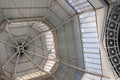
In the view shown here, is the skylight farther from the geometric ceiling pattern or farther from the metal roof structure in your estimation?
the geometric ceiling pattern

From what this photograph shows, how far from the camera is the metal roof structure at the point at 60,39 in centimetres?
2838

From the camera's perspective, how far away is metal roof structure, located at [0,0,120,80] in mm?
28375

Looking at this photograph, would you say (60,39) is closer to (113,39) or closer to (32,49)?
(32,49)

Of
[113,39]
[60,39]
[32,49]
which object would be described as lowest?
[32,49]

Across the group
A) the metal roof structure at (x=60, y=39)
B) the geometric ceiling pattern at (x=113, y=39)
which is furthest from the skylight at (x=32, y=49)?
the geometric ceiling pattern at (x=113, y=39)

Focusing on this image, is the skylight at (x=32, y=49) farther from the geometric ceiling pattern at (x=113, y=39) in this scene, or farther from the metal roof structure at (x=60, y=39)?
the geometric ceiling pattern at (x=113, y=39)

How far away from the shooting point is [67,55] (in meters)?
33.9

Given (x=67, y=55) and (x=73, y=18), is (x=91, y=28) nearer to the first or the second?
(x=73, y=18)

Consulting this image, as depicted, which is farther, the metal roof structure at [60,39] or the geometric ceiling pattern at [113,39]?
the metal roof structure at [60,39]

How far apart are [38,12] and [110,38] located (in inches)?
385

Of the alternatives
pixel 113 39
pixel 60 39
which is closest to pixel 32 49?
pixel 60 39

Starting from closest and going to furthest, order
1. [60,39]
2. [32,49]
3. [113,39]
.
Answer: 1. [113,39]
2. [60,39]
3. [32,49]

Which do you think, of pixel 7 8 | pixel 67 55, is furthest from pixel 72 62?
pixel 7 8

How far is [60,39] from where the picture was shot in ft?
109
